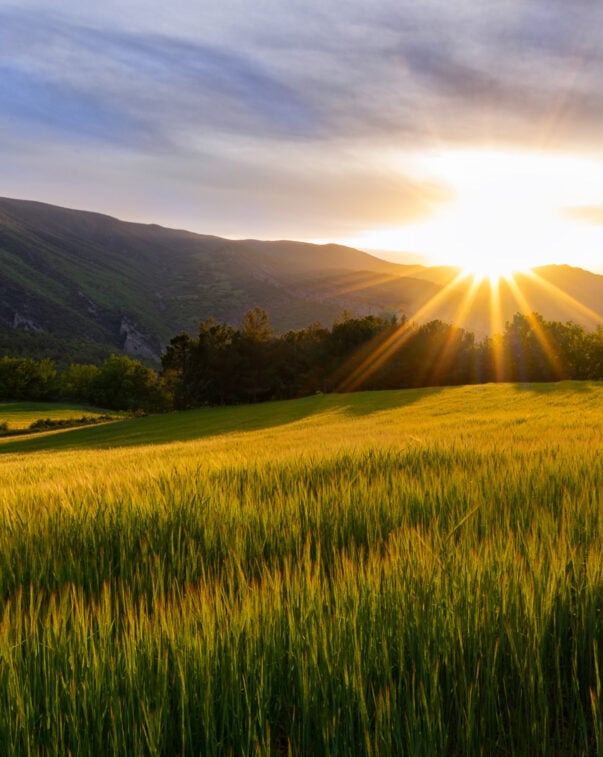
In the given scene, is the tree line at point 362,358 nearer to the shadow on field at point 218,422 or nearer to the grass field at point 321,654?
the shadow on field at point 218,422

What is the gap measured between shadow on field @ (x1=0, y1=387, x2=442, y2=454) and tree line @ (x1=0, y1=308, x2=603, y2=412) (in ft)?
A: 38.5

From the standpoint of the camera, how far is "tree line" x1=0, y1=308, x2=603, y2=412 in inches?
2247

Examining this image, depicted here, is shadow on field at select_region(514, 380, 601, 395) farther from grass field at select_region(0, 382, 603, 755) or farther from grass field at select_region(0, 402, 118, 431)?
grass field at select_region(0, 402, 118, 431)

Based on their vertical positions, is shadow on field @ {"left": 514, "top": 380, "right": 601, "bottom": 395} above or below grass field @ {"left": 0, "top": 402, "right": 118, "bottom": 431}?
above

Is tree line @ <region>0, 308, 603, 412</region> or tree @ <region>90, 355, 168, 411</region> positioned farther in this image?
tree @ <region>90, 355, 168, 411</region>

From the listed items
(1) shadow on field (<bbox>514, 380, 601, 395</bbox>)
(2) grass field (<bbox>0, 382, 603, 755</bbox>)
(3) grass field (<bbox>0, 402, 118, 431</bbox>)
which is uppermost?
(2) grass field (<bbox>0, 382, 603, 755</bbox>)

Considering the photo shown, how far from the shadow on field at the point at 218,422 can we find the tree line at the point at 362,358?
1173 centimetres

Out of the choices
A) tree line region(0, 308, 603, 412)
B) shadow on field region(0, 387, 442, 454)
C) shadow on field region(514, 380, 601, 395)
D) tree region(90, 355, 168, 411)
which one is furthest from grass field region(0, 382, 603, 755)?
tree region(90, 355, 168, 411)

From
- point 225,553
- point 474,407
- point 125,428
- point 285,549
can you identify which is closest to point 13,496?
point 225,553

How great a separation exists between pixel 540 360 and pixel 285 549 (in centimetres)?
5921

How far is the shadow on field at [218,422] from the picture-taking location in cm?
3988

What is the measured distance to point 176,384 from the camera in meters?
72.1

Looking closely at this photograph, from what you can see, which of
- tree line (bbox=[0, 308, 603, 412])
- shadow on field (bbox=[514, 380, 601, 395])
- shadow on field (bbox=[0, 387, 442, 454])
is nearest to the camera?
shadow on field (bbox=[514, 380, 601, 395])

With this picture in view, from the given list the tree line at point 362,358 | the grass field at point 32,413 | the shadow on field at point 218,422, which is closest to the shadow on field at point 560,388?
the shadow on field at point 218,422
